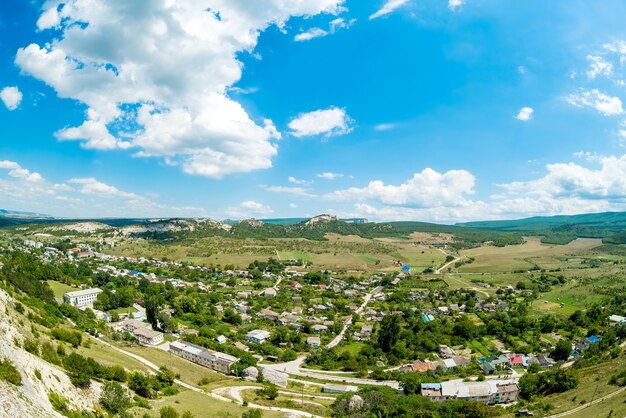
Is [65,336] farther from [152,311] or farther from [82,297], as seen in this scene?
[82,297]

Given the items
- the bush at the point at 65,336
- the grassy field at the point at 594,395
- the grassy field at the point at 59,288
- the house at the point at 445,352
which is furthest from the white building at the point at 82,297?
the grassy field at the point at 594,395

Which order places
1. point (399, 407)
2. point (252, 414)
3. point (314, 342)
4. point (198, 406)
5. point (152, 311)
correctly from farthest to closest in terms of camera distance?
point (314, 342) → point (152, 311) → point (399, 407) → point (198, 406) → point (252, 414)

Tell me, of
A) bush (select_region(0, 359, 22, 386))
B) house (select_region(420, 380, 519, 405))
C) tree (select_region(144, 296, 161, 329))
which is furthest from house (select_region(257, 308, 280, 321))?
bush (select_region(0, 359, 22, 386))

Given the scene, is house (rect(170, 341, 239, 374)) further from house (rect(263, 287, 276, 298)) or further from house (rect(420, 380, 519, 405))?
house (rect(263, 287, 276, 298))

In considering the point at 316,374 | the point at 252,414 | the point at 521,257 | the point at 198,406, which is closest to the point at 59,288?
the point at 316,374

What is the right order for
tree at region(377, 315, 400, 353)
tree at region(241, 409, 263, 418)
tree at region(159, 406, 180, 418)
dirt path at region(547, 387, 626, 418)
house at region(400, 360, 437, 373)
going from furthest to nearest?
tree at region(377, 315, 400, 353) → house at region(400, 360, 437, 373) → dirt path at region(547, 387, 626, 418) → tree at region(241, 409, 263, 418) → tree at region(159, 406, 180, 418)
